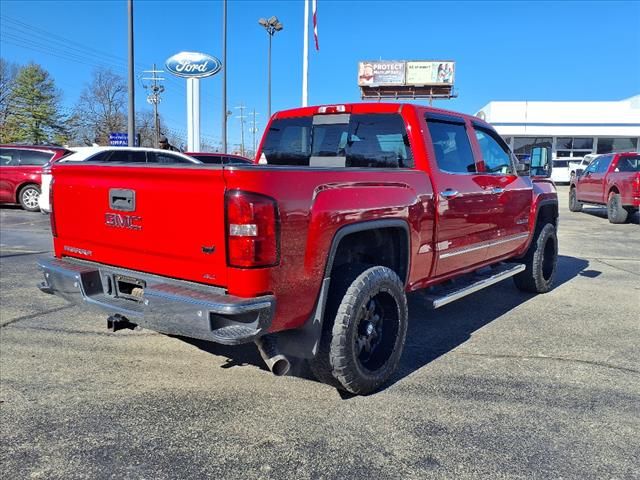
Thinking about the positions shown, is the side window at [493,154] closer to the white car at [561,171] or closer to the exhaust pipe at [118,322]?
the exhaust pipe at [118,322]

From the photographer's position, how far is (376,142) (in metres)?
4.39

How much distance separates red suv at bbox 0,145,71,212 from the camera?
1486cm

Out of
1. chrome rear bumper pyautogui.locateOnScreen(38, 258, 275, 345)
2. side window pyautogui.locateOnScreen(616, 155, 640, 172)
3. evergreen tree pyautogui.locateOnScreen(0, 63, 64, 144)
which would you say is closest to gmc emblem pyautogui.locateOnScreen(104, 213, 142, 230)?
chrome rear bumper pyautogui.locateOnScreen(38, 258, 275, 345)

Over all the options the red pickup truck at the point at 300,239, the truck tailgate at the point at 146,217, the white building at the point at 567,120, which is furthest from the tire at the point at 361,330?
the white building at the point at 567,120

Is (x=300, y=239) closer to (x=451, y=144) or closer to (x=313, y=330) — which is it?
(x=313, y=330)

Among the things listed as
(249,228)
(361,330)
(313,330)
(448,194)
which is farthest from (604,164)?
(249,228)

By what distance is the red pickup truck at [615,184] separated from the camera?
1335 cm

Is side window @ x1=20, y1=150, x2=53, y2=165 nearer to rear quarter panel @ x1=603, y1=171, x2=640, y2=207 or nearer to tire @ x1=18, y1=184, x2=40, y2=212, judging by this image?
tire @ x1=18, y1=184, x2=40, y2=212

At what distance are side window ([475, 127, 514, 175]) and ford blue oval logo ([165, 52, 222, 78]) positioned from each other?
21780mm

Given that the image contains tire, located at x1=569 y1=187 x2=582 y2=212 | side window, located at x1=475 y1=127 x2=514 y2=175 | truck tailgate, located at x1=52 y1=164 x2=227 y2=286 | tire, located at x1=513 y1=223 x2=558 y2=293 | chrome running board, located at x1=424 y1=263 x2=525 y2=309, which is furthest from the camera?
tire, located at x1=569 y1=187 x2=582 y2=212

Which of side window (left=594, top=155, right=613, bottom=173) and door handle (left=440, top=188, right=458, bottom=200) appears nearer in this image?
door handle (left=440, top=188, right=458, bottom=200)

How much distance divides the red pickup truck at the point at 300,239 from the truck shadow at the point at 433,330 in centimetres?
44

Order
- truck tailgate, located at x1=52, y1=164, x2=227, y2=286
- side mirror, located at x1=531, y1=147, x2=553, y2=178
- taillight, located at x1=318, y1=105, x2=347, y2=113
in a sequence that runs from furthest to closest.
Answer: side mirror, located at x1=531, y1=147, x2=553, y2=178, taillight, located at x1=318, y1=105, x2=347, y2=113, truck tailgate, located at x1=52, y1=164, x2=227, y2=286

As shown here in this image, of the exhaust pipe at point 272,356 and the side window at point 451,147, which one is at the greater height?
the side window at point 451,147
